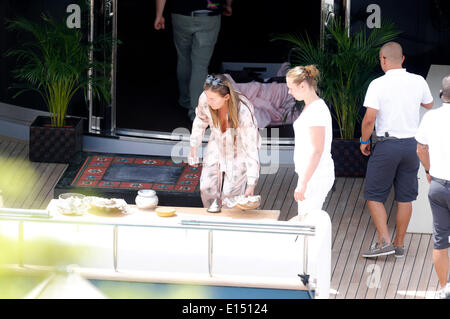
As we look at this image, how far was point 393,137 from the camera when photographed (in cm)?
639

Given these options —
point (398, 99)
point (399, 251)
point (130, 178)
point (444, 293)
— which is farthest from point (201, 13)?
point (444, 293)

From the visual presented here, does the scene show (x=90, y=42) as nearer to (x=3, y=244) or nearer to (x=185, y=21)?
(x=185, y=21)

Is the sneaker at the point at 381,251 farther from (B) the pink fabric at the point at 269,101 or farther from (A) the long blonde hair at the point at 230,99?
(B) the pink fabric at the point at 269,101

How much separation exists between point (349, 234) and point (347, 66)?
1.70m

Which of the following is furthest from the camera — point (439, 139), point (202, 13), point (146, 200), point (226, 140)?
point (202, 13)

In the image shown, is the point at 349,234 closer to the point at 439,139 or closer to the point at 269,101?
the point at 439,139

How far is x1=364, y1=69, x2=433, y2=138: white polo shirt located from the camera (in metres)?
6.28

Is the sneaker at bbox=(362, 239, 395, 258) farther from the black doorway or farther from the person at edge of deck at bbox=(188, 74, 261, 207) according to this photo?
the black doorway

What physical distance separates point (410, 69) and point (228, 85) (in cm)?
345

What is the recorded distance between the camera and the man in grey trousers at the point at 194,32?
927 cm

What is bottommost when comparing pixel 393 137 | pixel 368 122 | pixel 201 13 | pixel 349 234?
pixel 349 234

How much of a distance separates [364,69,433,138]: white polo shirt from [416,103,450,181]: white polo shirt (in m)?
0.87

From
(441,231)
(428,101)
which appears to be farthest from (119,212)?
(428,101)

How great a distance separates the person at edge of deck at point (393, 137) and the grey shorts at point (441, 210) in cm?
95
